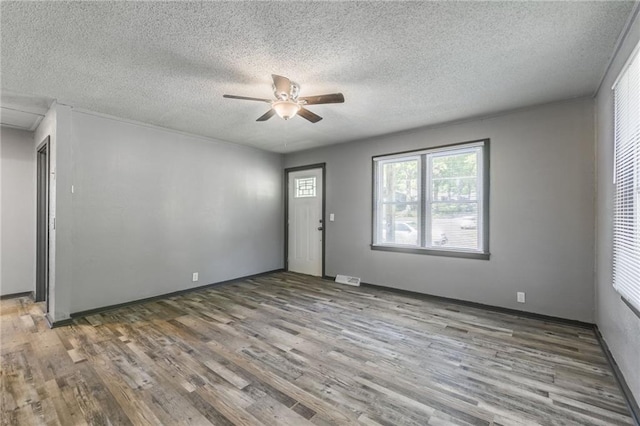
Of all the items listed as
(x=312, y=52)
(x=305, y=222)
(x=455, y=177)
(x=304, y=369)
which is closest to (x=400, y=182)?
(x=455, y=177)

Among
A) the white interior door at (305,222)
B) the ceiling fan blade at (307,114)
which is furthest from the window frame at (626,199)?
the white interior door at (305,222)

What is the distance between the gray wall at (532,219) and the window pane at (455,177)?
232 millimetres

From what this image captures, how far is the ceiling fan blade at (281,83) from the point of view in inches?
89.0

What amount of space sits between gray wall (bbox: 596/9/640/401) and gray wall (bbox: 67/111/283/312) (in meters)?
4.88

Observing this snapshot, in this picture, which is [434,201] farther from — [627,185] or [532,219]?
[627,185]

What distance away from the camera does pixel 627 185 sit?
80.0 inches

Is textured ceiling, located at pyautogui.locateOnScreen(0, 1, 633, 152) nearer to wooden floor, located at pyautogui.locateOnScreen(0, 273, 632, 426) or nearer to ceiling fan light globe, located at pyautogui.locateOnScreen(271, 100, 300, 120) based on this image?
ceiling fan light globe, located at pyautogui.locateOnScreen(271, 100, 300, 120)

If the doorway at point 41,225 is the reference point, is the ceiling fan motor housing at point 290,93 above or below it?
above

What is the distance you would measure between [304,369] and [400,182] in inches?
127

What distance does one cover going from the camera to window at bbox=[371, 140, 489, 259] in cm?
378

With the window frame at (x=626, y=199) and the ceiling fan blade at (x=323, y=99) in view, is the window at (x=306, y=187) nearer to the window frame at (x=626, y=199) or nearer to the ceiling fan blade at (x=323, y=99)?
the ceiling fan blade at (x=323, y=99)

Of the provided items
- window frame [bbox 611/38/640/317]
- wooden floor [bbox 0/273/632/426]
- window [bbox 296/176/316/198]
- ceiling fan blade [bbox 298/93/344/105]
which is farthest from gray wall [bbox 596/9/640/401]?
window [bbox 296/176/316/198]

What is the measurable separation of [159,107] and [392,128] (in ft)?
10.4

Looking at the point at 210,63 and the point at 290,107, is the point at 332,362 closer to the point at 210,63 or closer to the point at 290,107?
the point at 290,107
